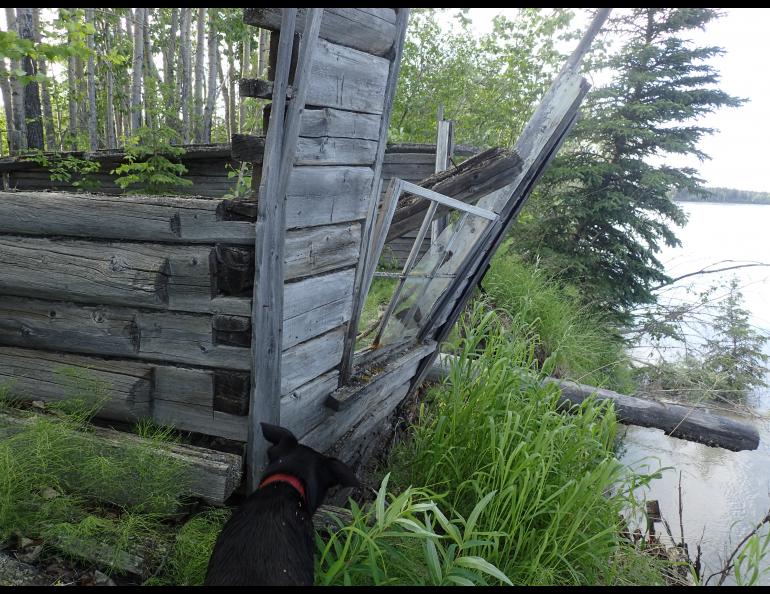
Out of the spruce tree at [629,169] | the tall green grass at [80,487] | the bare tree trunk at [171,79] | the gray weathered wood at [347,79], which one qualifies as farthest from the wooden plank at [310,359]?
the bare tree trunk at [171,79]

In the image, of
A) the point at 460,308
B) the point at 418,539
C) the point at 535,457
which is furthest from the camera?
the point at 460,308

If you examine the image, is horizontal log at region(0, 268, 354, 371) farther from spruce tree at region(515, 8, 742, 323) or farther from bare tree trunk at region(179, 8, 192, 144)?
bare tree trunk at region(179, 8, 192, 144)

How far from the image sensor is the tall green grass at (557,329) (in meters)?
6.22

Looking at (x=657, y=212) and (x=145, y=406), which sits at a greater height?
(x=657, y=212)

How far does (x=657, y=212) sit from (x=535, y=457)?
8.95m

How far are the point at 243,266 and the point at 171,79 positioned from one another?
56.0 feet

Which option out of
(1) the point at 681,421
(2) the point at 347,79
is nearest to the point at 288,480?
(2) the point at 347,79

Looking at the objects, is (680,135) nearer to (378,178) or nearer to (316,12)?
(378,178)

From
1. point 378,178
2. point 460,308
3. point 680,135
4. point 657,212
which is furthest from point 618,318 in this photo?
point 378,178

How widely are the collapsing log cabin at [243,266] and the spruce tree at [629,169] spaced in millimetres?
7256

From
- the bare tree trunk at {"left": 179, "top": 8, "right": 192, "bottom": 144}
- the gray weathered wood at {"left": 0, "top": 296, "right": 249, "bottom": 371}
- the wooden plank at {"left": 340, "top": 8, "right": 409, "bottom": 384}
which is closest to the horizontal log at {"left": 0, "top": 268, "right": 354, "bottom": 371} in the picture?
the gray weathered wood at {"left": 0, "top": 296, "right": 249, "bottom": 371}

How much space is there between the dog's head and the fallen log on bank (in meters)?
2.43

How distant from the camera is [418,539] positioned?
2338 mm

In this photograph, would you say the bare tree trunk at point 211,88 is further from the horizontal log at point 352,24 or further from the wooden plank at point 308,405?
the wooden plank at point 308,405
